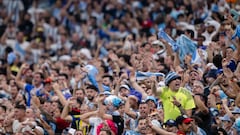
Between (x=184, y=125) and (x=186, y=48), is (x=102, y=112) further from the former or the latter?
(x=186, y=48)

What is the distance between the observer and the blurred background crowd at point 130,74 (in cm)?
1327

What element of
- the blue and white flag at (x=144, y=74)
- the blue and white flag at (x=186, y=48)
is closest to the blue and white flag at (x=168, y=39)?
the blue and white flag at (x=186, y=48)

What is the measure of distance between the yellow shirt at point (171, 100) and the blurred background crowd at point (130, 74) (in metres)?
0.02

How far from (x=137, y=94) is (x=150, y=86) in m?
0.37

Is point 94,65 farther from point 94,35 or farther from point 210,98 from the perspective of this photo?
point 94,35

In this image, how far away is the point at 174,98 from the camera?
1303 cm

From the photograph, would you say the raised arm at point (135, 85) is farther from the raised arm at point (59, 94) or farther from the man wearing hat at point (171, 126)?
the man wearing hat at point (171, 126)

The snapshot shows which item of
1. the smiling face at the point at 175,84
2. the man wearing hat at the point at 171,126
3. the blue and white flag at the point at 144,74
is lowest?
the man wearing hat at the point at 171,126

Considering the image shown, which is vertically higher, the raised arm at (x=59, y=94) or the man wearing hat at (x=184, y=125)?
the raised arm at (x=59, y=94)

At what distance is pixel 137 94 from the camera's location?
14.4m

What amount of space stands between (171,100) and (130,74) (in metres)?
2.21

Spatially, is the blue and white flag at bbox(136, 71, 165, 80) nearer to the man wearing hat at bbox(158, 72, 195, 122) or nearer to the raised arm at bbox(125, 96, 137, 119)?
the man wearing hat at bbox(158, 72, 195, 122)

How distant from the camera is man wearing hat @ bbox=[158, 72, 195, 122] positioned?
1318cm

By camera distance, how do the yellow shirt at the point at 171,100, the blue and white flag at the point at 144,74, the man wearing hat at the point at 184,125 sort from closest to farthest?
the man wearing hat at the point at 184,125, the yellow shirt at the point at 171,100, the blue and white flag at the point at 144,74
